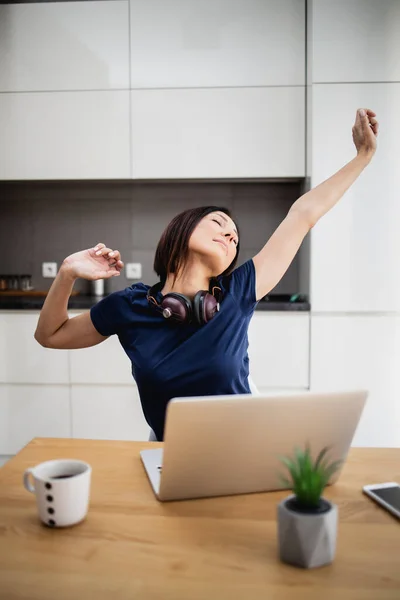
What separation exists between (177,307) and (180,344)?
10cm

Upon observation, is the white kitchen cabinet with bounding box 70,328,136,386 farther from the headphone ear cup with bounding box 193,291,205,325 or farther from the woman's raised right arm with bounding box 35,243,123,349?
the headphone ear cup with bounding box 193,291,205,325

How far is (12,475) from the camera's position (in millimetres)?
1022

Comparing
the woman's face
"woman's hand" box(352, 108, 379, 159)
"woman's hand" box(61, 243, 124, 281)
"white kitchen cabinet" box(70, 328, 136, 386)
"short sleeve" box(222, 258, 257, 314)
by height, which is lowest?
"white kitchen cabinet" box(70, 328, 136, 386)

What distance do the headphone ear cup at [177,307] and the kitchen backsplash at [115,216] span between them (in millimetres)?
2099

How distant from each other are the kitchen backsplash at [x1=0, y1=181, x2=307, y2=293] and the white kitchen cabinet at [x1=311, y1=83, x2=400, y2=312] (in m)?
0.53

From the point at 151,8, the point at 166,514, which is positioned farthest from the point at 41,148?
the point at 166,514

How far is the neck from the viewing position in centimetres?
138

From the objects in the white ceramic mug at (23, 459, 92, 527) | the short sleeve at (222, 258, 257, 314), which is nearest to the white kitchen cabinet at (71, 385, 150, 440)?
the short sleeve at (222, 258, 257, 314)

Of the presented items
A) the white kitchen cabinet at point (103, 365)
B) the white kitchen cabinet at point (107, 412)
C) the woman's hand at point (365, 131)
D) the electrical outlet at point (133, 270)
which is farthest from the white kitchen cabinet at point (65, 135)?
A: the woman's hand at point (365, 131)

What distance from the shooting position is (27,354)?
2.84 meters

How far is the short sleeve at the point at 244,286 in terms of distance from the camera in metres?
1.37

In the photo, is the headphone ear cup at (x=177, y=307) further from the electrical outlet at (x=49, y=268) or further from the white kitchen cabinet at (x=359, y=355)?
the electrical outlet at (x=49, y=268)

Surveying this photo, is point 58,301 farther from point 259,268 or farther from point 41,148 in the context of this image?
point 41,148

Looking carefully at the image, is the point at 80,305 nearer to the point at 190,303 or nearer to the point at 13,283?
the point at 13,283
